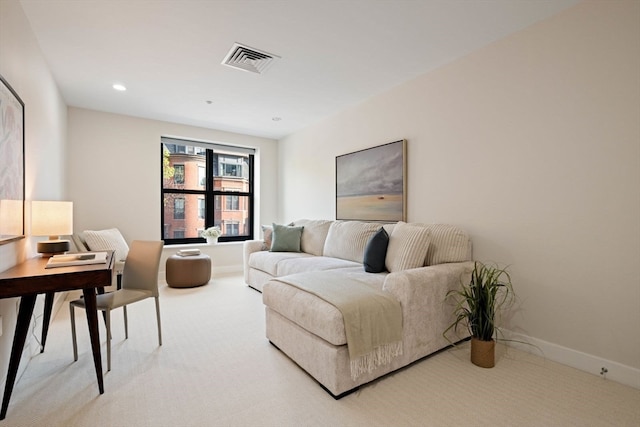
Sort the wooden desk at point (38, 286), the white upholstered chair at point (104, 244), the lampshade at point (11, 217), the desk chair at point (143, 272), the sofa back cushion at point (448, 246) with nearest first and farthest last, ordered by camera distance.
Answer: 1. the wooden desk at point (38, 286)
2. the lampshade at point (11, 217)
3. the desk chair at point (143, 272)
4. the sofa back cushion at point (448, 246)
5. the white upholstered chair at point (104, 244)

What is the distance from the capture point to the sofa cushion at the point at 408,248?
96.0 inches

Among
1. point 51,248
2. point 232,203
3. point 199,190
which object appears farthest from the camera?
point 232,203

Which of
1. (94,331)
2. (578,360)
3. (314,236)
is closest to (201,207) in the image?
(314,236)

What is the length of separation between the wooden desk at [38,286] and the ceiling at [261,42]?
1.81 metres

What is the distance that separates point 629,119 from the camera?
1.84 meters

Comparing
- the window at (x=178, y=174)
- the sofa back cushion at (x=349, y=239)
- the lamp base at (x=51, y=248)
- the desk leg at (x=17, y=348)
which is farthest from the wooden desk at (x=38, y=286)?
the window at (x=178, y=174)

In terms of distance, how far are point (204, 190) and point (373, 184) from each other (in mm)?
3220

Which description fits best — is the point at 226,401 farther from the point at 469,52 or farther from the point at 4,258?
the point at 469,52

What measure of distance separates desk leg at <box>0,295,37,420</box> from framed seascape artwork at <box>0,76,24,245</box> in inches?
15.4

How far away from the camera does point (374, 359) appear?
1795 mm

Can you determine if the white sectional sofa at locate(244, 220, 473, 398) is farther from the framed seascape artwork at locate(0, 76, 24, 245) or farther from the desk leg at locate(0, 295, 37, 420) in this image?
the framed seascape artwork at locate(0, 76, 24, 245)

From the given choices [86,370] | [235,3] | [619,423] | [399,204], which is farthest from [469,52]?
[86,370]

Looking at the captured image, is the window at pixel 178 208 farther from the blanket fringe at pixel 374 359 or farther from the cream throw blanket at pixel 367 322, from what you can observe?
the blanket fringe at pixel 374 359

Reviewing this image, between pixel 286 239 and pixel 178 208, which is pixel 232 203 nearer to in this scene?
pixel 178 208
